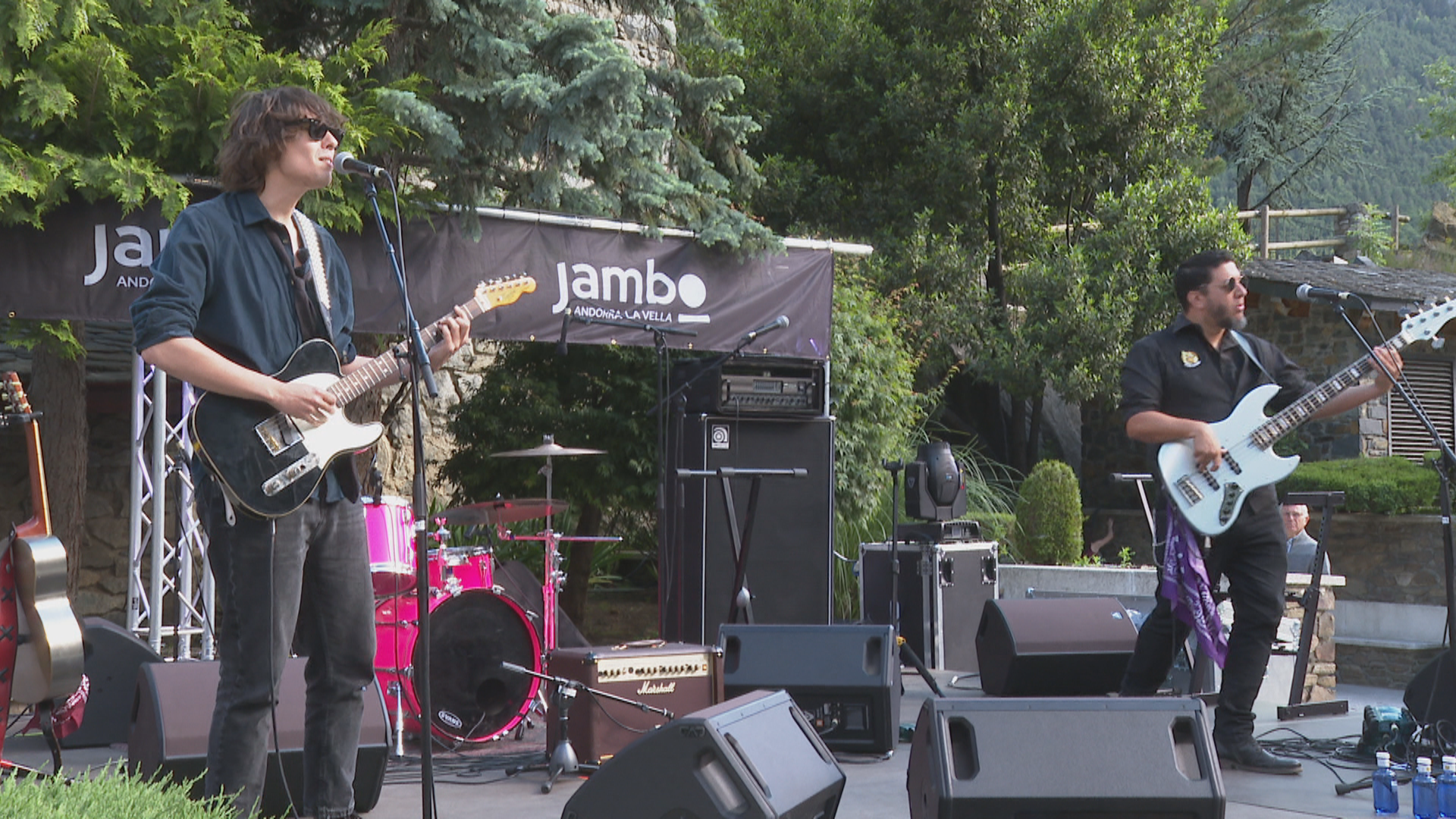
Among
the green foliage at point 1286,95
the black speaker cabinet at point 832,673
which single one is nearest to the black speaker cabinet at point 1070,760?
the black speaker cabinet at point 832,673

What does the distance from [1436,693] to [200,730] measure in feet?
13.8

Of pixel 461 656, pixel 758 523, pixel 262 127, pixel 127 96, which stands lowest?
pixel 461 656

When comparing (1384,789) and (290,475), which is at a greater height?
(290,475)

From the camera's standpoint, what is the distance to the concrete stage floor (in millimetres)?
4164

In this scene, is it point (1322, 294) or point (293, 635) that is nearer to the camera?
point (293, 635)

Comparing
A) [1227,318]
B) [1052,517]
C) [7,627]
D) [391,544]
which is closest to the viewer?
[7,627]

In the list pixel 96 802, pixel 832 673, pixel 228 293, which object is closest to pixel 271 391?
pixel 228 293

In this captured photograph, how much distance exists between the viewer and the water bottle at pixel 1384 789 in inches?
159

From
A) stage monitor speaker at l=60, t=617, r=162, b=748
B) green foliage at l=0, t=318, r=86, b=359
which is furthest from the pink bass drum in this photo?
green foliage at l=0, t=318, r=86, b=359

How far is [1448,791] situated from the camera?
3.94 metres

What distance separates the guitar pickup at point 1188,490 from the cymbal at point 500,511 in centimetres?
273

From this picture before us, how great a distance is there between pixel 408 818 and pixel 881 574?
446 cm

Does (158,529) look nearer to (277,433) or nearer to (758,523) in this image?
(758,523)

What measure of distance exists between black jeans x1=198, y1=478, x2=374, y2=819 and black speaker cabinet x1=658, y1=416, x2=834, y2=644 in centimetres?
358
